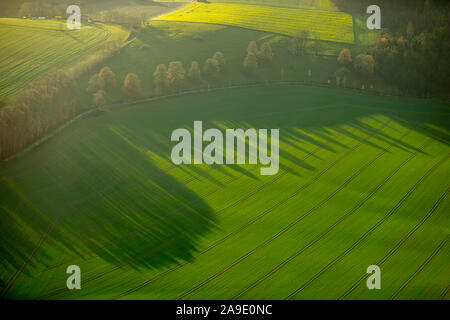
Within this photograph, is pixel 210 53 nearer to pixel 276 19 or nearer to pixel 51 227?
pixel 276 19

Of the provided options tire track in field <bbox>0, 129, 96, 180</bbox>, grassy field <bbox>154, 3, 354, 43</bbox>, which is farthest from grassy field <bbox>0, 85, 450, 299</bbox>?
grassy field <bbox>154, 3, 354, 43</bbox>

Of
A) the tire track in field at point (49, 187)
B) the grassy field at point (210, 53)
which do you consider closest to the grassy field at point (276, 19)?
the grassy field at point (210, 53)

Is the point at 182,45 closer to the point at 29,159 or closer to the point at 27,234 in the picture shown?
the point at 29,159

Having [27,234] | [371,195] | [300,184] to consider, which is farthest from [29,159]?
[371,195]

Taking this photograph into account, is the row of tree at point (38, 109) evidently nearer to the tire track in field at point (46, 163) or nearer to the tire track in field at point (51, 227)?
the tire track in field at point (46, 163)

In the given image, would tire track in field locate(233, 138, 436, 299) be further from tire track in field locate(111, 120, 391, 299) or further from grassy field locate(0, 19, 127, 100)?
grassy field locate(0, 19, 127, 100)
